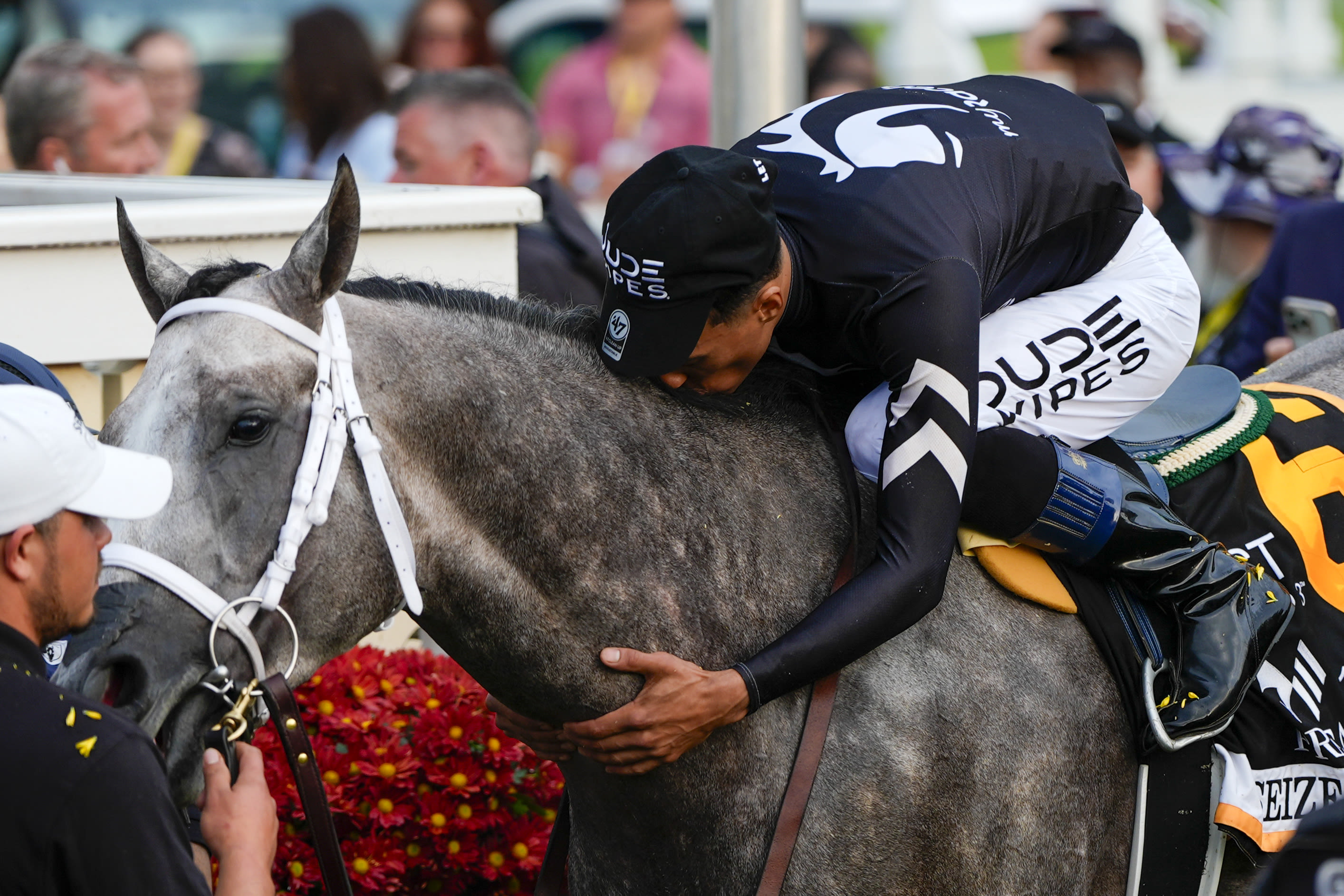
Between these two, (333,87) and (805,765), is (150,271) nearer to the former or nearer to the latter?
(805,765)

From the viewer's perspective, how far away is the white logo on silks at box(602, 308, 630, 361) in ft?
8.20

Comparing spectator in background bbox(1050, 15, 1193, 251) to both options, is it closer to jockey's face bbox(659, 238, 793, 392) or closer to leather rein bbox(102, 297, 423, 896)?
jockey's face bbox(659, 238, 793, 392)

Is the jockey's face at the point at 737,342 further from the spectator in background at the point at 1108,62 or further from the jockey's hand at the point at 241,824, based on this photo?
the spectator in background at the point at 1108,62

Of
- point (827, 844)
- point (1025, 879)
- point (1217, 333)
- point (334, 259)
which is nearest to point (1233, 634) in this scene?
point (1025, 879)

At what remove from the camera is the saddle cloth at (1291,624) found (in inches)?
107

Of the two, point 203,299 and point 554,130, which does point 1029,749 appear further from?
point 554,130

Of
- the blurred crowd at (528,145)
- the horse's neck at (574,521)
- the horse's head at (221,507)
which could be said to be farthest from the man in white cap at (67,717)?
the blurred crowd at (528,145)

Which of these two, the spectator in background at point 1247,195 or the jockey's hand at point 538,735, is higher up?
the jockey's hand at point 538,735

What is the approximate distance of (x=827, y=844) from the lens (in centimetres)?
251

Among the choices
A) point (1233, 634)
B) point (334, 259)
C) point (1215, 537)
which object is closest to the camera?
point (334, 259)

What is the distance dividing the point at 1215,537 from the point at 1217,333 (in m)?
3.33

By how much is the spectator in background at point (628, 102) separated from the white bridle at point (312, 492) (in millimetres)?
7517

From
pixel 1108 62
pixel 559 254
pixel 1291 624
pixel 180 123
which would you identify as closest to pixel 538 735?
pixel 1291 624

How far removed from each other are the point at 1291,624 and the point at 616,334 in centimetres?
147
